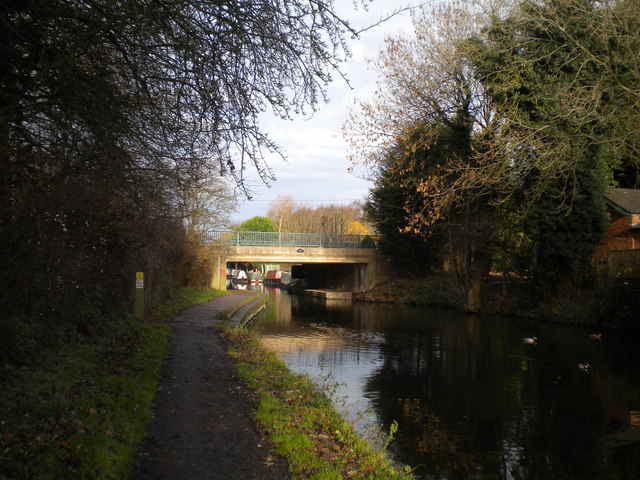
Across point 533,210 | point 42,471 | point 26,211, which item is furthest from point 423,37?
point 42,471

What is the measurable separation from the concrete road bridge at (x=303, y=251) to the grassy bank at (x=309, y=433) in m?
27.1

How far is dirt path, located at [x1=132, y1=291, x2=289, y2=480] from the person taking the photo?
4.89 m

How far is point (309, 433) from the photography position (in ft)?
20.1

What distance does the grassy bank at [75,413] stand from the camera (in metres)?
4.44

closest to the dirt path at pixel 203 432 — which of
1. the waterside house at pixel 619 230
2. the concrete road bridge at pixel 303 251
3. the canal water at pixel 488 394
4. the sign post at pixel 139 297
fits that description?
the canal water at pixel 488 394

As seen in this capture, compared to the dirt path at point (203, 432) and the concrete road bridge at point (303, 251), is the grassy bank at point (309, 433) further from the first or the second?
the concrete road bridge at point (303, 251)

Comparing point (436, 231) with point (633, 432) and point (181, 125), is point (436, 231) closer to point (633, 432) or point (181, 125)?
point (633, 432)

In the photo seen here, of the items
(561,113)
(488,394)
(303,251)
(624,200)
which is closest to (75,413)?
(488,394)

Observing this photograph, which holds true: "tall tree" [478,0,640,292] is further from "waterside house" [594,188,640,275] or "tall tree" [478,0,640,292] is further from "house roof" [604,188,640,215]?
"house roof" [604,188,640,215]

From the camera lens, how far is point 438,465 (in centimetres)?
670

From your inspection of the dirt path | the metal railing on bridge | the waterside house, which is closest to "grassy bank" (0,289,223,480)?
the dirt path

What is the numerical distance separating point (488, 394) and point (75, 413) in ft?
24.5

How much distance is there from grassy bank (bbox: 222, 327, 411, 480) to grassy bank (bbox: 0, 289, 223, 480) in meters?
1.48

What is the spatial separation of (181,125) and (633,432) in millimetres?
7886
